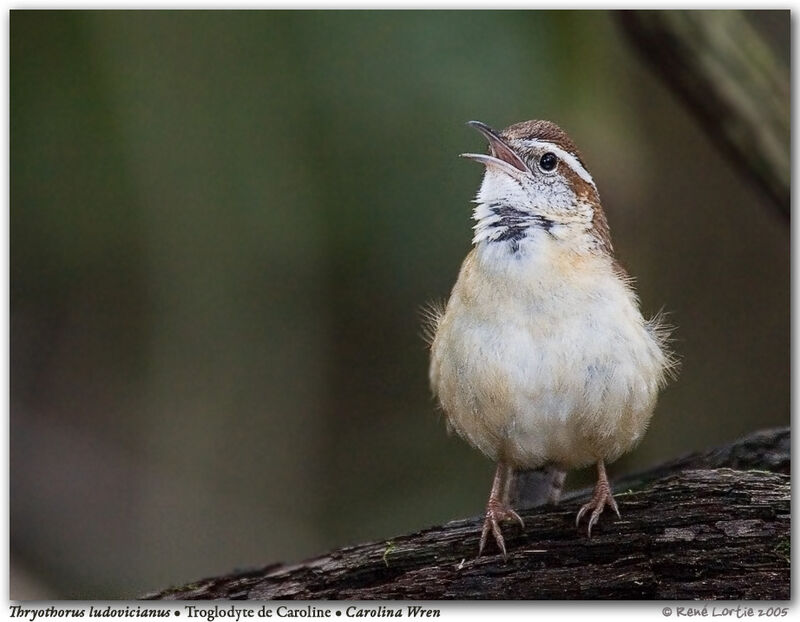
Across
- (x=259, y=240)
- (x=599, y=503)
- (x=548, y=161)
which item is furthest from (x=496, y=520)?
(x=259, y=240)

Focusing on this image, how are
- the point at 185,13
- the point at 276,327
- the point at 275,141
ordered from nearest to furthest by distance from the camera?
1. the point at 185,13
2. the point at 275,141
3. the point at 276,327

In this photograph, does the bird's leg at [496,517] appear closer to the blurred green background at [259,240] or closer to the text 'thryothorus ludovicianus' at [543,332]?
the text 'thryothorus ludovicianus' at [543,332]

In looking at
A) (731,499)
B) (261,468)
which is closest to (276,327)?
(261,468)

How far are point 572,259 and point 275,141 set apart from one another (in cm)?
133

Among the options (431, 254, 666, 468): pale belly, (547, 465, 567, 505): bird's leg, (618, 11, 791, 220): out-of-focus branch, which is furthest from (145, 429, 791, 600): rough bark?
(618, 11, 791, 220): out-of-focus branch

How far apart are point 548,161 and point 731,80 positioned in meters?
1.12

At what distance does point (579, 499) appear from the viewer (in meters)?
3.61

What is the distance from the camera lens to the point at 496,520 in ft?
11.3

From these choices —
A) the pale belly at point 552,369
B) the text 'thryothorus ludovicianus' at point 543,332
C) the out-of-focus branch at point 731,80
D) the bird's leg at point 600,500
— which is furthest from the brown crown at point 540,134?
the bird's leg at point 600,500

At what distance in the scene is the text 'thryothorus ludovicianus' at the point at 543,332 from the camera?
3.21m

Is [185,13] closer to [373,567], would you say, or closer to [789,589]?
[373,567]

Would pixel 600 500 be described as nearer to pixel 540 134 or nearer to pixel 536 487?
pixel 536 487

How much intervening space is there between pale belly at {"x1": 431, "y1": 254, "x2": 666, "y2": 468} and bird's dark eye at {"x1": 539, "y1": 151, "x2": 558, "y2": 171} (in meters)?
0.40

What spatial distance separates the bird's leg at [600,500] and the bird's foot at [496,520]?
0.19 m
